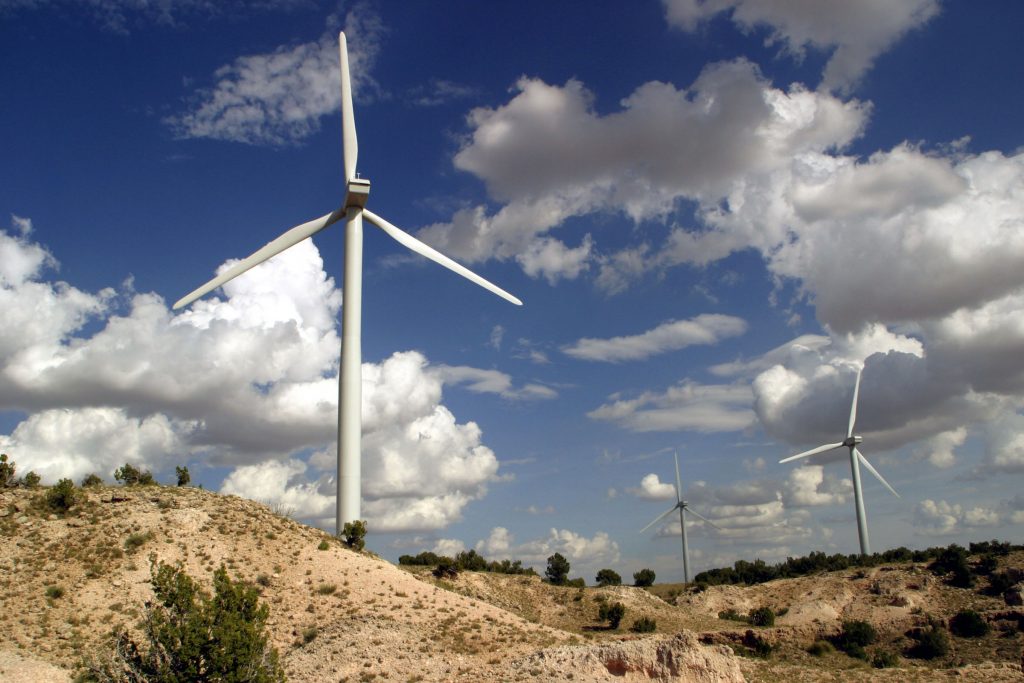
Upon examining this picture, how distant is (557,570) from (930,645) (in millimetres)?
38844

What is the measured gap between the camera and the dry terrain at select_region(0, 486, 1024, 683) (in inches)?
1559

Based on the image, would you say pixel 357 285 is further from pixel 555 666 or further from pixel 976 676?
pixel 976 676

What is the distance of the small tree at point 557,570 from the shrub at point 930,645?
35.9 m

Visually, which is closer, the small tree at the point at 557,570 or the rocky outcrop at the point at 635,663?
the rocky outcrop at the point at 635,663

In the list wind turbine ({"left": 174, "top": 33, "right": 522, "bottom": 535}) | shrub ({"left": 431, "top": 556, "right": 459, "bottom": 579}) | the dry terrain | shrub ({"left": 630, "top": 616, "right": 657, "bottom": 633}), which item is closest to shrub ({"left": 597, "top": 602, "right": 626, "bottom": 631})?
the dry terrain

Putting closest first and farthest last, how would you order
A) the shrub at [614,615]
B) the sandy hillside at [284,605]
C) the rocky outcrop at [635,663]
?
the rocky outcrop at [635,663] → the sandy hillside at [284,605] → the shrub at [614,615]

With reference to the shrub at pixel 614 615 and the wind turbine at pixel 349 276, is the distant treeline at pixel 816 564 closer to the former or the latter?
the shrub at pixel 614 615

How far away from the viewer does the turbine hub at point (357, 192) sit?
2388 inches

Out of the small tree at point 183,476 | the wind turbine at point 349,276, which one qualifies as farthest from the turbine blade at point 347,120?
the small tree at point 183,476

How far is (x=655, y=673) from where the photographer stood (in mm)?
39500

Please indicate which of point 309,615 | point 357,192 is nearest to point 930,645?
point 309,615

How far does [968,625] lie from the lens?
71875 mm

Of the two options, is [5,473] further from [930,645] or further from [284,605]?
[930,645]

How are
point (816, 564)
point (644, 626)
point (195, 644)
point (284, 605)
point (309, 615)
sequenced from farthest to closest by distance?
point (816, 564), point (644, 626), point (284, 605), point (309, 615), point (195, 644)
